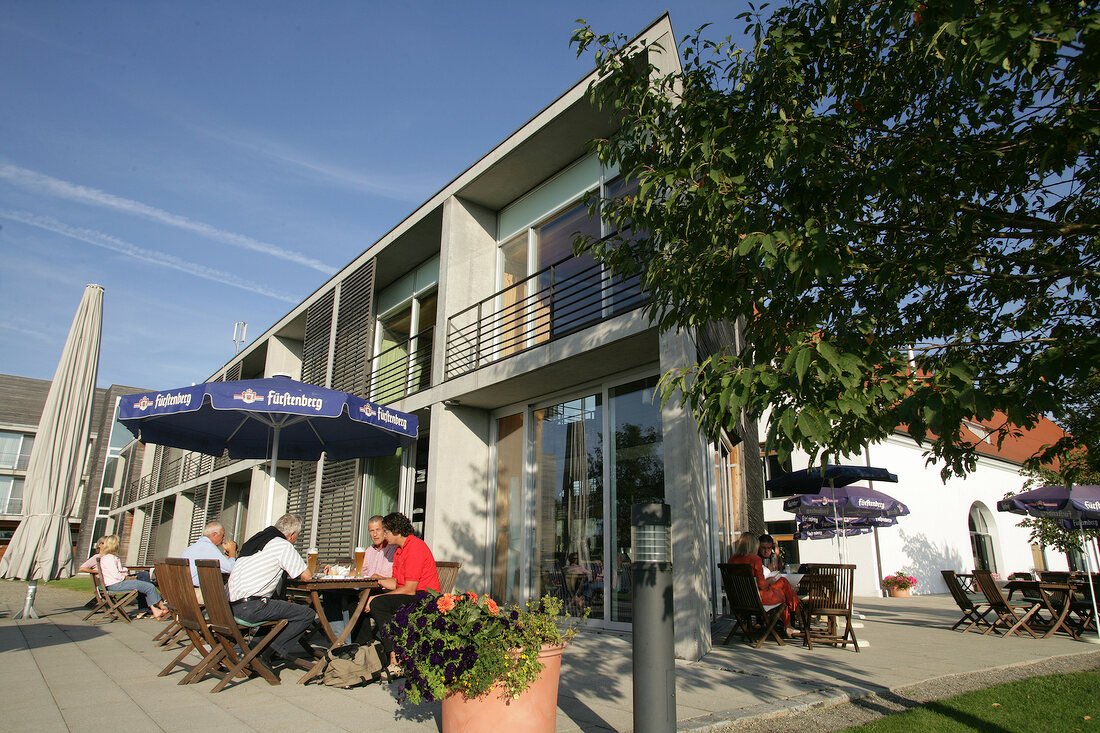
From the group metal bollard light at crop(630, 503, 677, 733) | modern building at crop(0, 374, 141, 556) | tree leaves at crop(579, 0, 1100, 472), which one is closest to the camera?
tree leaves at crop(579, 0, 1100, 472)

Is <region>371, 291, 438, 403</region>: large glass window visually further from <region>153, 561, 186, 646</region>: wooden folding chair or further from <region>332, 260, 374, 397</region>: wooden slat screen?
<region>153, 561, 186, 646</region>: wooden folding chair

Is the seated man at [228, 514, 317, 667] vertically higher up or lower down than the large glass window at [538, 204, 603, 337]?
lower down

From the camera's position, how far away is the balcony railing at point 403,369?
12.0m

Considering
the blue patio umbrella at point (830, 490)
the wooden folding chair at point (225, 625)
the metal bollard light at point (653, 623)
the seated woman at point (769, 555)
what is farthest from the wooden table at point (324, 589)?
the blue patio umbrella at point (830, 490)

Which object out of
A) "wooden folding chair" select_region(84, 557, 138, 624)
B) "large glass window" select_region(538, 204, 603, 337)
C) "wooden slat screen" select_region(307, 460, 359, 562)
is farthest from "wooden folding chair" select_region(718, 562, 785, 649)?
"wooden folding chair" select_region(84, 557, 138, 624)

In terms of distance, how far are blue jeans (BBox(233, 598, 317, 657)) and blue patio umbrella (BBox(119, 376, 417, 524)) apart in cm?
190

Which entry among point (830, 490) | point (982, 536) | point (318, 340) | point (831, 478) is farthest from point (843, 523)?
point (982, 536)

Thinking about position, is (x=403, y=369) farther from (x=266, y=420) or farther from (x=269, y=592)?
(x=269, y=592)

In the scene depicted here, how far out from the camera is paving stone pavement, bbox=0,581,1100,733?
3814 millimetres

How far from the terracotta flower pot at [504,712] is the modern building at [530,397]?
2948 millimetres

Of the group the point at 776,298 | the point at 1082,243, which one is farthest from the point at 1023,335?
the point at 776,298

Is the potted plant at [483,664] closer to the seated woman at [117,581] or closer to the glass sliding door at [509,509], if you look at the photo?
the glass sliding door at [509,509]

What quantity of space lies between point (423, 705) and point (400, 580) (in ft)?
4.38

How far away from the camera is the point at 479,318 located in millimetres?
9789
